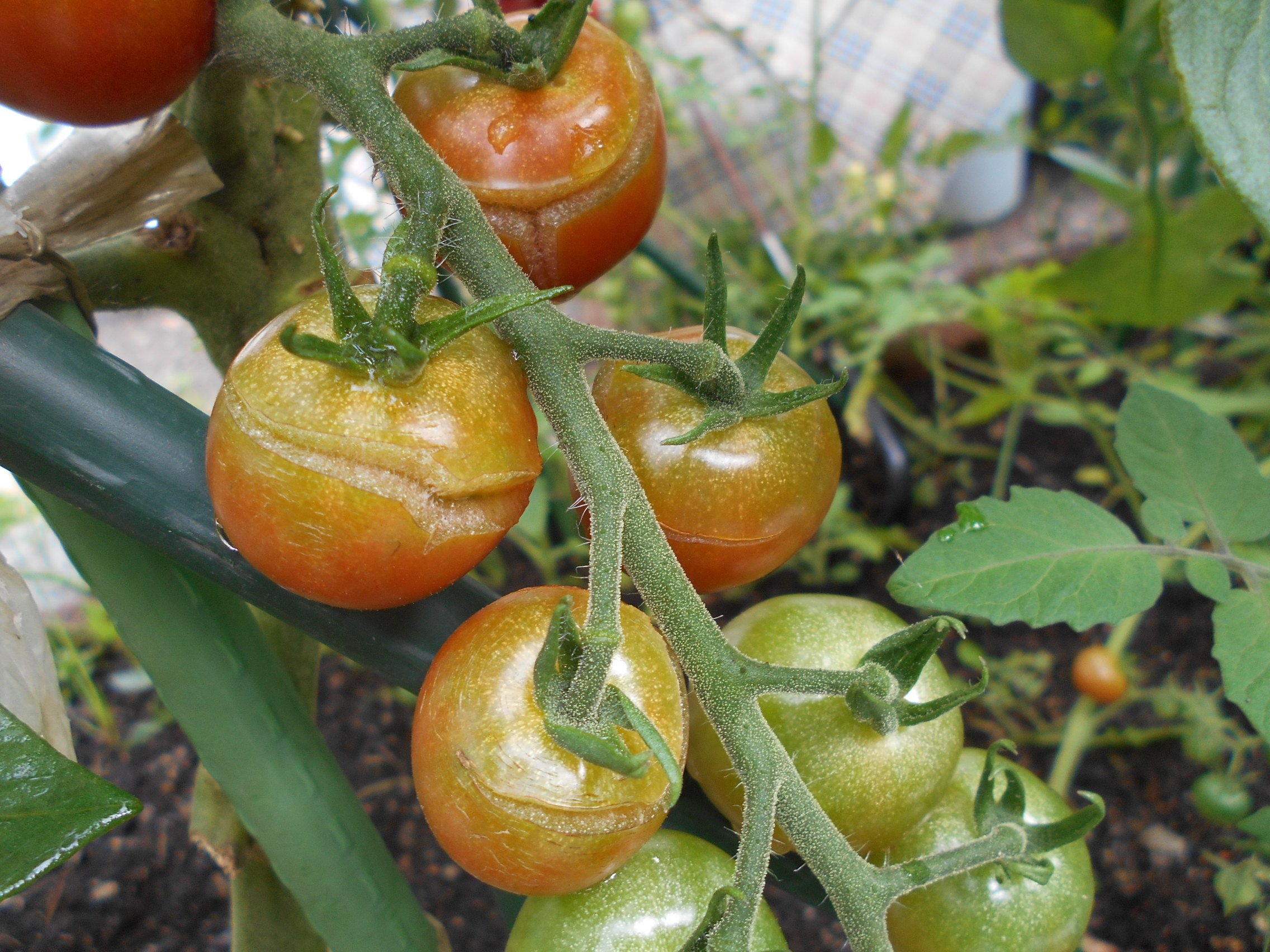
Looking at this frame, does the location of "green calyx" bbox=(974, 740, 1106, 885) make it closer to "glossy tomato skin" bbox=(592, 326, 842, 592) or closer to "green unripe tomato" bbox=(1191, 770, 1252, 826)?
"glossy tomato skin" bbox=(592, 326, 842, 592)

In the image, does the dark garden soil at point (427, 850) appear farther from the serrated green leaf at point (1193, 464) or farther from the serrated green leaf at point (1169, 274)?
the serrated green leaf at point (1193, 464)

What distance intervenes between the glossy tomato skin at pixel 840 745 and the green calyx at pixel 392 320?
0.22m

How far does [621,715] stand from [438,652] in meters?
0.11

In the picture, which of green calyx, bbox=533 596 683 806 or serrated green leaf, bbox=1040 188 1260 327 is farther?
serrated green leaf, bbox=1040 188 1260 327

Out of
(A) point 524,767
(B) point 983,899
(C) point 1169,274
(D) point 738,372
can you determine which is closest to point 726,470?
(D) point 738,372

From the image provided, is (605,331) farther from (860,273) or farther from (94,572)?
(860,273)

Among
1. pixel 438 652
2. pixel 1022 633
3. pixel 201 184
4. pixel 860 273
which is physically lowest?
pixel 1022 633

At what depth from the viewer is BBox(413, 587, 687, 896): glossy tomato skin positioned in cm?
33

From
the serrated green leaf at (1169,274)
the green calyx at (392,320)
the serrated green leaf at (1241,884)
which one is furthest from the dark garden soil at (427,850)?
the green calyx at (392,320)

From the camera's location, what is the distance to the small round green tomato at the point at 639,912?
1.29ft

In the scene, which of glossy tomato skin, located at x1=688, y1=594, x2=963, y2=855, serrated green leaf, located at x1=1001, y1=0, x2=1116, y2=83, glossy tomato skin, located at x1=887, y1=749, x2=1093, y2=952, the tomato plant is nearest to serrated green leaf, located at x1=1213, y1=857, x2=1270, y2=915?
the tomato plant

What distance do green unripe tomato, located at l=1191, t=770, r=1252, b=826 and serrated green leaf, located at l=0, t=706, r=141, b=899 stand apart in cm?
94

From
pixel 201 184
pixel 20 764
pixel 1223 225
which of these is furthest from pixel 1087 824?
pixel 1223 225

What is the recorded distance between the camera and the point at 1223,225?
1117 millimetres
